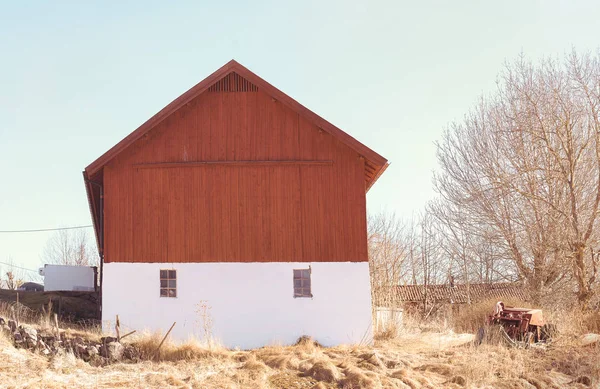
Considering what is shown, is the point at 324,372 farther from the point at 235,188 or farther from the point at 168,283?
the point at 235,188

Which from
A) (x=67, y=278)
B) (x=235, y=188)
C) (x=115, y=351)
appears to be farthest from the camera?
(x=67, y=278)

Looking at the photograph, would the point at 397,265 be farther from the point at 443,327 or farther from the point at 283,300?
the point at 283,300

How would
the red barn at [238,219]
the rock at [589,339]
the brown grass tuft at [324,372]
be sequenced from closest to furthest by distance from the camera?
the brown grass tuft at [324,372]
the rock at [589,339]
the red barn at [238,219]

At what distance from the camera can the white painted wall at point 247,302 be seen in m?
19.7

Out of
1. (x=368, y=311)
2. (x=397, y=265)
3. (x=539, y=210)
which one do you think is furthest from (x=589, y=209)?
(x=397, y=265)

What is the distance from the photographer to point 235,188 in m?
20.5

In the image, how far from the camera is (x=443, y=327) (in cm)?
2614

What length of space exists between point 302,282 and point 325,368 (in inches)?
220

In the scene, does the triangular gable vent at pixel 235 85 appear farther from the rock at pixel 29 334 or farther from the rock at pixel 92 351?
the rock at pixel 29 334

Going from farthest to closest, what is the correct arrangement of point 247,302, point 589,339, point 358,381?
point 247,302, point 589,339, point 358,381

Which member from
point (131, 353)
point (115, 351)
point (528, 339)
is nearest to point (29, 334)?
point (115, 351)

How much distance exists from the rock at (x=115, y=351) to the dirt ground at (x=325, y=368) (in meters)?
0.55

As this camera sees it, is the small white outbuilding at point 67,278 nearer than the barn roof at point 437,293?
Yes

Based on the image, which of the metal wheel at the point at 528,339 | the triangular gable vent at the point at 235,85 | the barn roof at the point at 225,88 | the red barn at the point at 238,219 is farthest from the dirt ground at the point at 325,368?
the triangular gable vent at the point at 235,85
